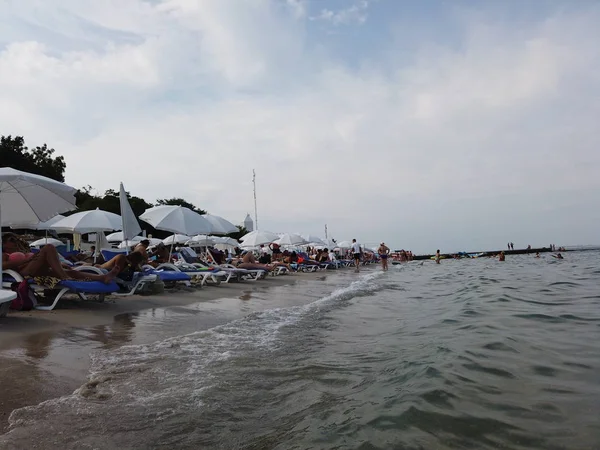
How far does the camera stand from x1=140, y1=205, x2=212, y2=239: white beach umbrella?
12.1 m

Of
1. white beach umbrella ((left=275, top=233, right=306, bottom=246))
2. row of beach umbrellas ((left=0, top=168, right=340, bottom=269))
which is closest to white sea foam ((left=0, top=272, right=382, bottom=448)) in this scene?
row of beach umbrellas ((left=0, top=168, right=340, bottom=269))

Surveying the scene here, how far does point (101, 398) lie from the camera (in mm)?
3111

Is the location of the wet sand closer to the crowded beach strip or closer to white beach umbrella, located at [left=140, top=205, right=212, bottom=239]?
the crowded beach strip

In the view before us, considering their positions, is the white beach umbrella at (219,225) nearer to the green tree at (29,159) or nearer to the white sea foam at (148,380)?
the white sea foam at (148,380)

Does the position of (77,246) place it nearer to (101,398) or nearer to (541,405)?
(101,398)

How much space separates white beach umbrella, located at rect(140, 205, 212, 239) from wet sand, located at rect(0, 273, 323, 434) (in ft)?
9.43

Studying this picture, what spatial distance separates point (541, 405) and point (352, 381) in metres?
1.37

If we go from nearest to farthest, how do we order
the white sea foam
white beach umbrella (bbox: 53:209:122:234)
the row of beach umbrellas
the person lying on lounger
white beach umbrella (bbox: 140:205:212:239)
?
the white sea foam
the row of beach umbrellas
the person lying on lounger
white beach umbrella (bbox: 140:205:212:239)
white beach umbrella (bbox: 53:209:122:234)

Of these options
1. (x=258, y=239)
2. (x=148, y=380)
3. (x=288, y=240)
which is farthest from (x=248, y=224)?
(x=148, y=380)

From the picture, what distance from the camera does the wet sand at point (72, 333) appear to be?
3.29m

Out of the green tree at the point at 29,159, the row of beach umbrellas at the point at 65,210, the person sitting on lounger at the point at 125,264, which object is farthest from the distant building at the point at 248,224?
the person sitting on lounger at the point at 125,264

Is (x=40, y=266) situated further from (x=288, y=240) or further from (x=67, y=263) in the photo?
(x=288, y=240)

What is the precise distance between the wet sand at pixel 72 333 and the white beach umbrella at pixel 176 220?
288cm

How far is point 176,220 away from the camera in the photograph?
12.3 m
